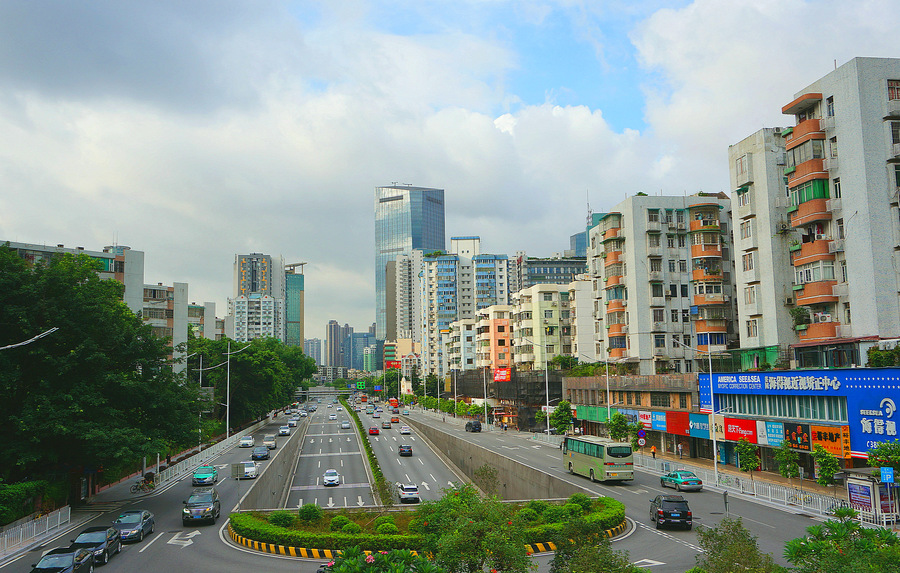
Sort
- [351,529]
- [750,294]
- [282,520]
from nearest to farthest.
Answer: [351,529] < [282,520] < [750,294]

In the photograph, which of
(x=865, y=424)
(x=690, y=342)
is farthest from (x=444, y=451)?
(x=865, y=424)

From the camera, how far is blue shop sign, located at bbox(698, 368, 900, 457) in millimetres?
33969

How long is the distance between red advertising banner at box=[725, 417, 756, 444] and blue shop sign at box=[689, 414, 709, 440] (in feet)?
10.7

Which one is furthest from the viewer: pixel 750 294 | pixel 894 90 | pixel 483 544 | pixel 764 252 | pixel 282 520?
pixel 750 294

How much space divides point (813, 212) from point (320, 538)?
37.7 metres

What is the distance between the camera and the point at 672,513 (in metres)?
30.2

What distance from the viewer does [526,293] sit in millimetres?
108938

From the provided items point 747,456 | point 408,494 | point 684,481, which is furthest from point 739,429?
point 408,494

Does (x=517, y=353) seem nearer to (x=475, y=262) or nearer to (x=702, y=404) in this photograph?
(x=702, y=404)

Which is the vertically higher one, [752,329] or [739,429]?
[752,329]

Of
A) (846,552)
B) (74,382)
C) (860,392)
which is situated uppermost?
(74,382)

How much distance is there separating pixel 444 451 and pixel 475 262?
120 m

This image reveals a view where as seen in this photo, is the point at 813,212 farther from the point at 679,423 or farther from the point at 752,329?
the point at 679,423

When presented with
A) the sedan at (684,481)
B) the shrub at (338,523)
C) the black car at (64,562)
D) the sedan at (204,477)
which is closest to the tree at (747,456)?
the sedan at (684,481)
